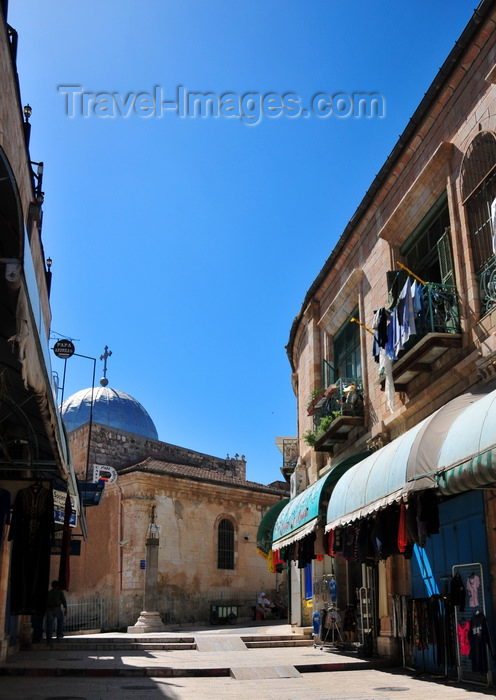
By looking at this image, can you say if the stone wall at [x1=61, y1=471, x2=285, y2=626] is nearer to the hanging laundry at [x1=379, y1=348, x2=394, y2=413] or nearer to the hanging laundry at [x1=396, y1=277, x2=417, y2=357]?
the hanging laundry at [x1=379, y1=348, x2=394, y2=413]

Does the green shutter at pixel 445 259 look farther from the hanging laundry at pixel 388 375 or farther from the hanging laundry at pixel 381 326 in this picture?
the hanging laundry at pixel 388 375

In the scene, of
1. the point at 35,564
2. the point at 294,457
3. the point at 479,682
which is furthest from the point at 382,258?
the point at 294,457

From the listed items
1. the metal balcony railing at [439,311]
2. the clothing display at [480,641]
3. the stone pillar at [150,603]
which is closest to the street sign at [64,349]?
the stone pillar at [150,603]

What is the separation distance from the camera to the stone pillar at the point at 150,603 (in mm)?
20906

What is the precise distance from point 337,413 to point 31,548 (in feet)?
24.1

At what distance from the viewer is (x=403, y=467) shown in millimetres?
9219

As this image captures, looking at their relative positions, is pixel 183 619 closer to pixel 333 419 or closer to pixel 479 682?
pixel 333 419

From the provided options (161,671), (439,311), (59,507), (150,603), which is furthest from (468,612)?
(150,603)

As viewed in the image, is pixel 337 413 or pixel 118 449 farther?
pixel 118 449

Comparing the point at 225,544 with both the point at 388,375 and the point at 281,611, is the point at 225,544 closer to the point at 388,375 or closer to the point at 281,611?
the point at 281,611

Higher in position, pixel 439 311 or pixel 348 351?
pixel 348 351

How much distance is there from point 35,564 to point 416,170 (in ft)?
29.4

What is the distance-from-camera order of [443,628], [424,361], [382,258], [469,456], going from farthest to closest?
[382,258], [424,361], [443,628], [469,456]

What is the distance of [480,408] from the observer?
7859 mm
